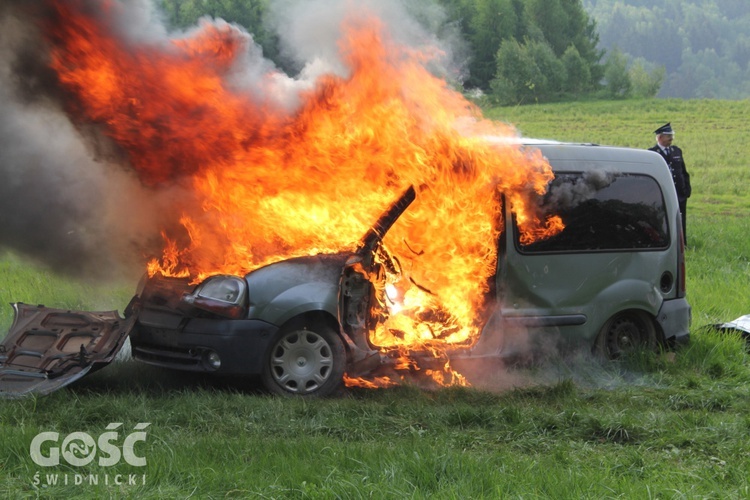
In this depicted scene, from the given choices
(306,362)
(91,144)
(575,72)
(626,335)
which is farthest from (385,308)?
(575,72)

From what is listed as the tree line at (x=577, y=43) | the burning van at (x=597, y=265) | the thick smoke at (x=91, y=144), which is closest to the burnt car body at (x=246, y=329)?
the thick smoke at (x=91, y=144)

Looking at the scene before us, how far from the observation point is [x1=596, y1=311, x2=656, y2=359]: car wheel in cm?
823

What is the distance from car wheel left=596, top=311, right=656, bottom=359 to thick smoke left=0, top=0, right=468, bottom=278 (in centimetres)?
280

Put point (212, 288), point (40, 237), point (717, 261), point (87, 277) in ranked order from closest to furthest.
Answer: point (212, 288) < point (40, 237) < point (87, 277) < point (717, 261)

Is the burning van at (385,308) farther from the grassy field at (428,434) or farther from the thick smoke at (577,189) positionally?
the grassy field at (428,434)

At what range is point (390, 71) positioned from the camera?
7.64 m

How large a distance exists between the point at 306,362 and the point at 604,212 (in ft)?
10.1

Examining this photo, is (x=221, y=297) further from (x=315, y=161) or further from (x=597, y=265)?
(x=597, y=265)

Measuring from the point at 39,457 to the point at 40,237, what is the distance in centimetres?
331

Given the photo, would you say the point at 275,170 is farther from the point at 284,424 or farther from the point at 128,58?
the point at 284,424

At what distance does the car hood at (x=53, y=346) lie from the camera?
21.5 feet

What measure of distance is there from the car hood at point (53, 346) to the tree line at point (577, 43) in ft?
8.65

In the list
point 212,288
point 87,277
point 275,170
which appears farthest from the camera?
point 87,277

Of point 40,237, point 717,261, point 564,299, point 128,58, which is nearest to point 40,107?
point 128,58
